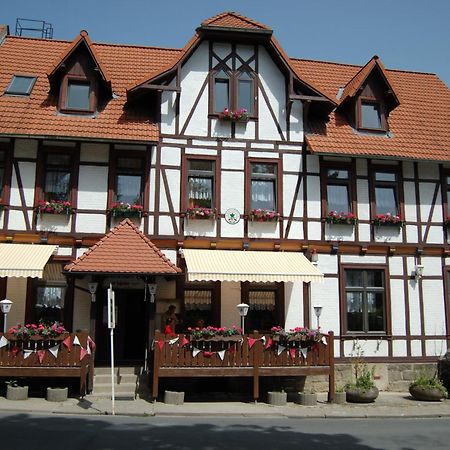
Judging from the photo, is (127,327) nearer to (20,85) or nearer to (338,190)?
(338,190)

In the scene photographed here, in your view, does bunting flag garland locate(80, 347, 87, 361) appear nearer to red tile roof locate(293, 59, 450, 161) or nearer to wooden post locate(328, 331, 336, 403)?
wooden post locate(328, 331, 336, 403)

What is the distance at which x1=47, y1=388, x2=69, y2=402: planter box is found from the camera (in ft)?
45.9

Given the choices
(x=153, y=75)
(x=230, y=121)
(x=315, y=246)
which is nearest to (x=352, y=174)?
(x=315, y=246)

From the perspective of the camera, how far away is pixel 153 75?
56.7ft

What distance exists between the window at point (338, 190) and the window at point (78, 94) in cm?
794

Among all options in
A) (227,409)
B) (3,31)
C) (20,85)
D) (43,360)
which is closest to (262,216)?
(227,409)

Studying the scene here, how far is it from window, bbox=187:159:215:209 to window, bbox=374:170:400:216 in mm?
5405

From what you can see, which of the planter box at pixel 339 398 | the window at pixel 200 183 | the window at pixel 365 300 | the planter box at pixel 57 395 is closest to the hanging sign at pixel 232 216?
the window at pixel 200 183

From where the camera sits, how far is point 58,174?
56.5 feet

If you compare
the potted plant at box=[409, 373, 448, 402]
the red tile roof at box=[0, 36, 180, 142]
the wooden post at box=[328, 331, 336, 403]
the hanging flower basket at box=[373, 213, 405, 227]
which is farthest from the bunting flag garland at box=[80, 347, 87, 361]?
the hanging flower basket at box=[373, 213, 405, 227]

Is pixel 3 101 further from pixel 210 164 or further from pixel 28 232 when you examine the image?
pixel 210 164

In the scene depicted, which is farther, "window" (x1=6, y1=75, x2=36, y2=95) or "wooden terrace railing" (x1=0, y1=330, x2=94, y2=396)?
Result: "window" (x1=6, y1=75, x2=36, y2=95)

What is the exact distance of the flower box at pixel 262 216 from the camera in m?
17.4

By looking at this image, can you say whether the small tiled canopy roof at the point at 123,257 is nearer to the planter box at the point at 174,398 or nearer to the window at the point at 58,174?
the window at the point at 58,174
